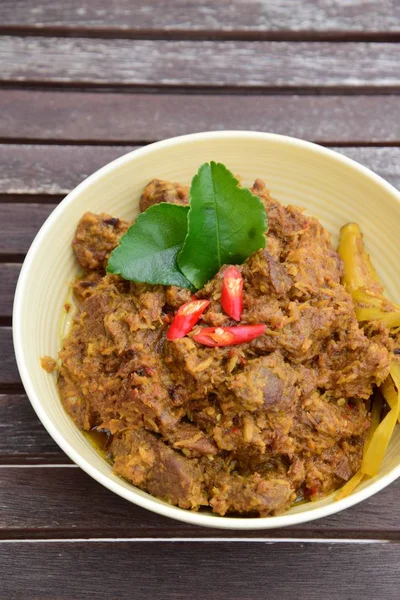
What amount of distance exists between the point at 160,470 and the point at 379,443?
0.92m

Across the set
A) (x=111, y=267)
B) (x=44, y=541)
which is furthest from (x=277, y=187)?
(x=44, y=541)

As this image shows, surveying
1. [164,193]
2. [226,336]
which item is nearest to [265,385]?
[226,336]

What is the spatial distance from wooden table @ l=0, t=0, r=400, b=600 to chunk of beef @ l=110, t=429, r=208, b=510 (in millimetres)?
665

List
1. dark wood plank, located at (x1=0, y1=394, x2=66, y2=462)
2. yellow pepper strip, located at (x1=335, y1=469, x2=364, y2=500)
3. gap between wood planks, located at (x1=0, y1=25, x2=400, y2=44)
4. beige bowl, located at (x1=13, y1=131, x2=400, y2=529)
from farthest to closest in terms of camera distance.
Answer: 1. gap between wood planks, located at (x1=0, y1=25, x2=400, y2=44)
2. dark wood plank, located at (x1=0, y1=394, x2=66, y2=462)
3. beige bowl, located at (x1=13, y1=131, x2=400, y2=529)
4. yellow pepper strip, located at (x1=335, y1=469, x2=364, y2=500)

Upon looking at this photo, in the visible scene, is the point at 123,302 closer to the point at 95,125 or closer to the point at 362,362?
the point at 362,362

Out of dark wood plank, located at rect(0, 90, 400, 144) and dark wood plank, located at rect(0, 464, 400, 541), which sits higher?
dark wood plank, located at rect(0, 90, 400, 144)

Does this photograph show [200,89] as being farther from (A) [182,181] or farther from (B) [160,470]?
(B) [160,470]

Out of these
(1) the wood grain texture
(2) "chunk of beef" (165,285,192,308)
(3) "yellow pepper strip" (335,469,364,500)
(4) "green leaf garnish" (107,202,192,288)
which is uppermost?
(1) the wood grain texture

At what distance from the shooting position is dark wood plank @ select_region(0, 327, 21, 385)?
3.38 m

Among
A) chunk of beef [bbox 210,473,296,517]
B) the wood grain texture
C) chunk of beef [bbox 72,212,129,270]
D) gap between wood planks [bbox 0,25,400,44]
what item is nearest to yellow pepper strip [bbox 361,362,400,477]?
chunk of beef [bbox 210,473,296,517]

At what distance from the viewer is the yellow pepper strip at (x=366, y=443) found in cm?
267

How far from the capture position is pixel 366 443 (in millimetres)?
2785

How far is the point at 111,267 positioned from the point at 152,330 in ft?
1.05

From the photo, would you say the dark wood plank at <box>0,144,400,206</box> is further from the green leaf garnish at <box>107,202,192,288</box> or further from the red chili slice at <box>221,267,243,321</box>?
the red chili slice at <box>221,267,243,321</box>
